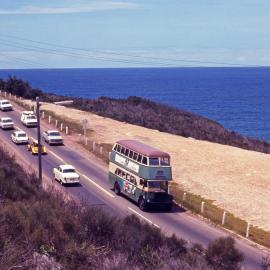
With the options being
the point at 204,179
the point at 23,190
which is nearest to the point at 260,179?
the point at 204,179

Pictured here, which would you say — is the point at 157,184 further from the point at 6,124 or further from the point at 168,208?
the point at 6,124

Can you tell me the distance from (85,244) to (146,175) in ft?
62.7

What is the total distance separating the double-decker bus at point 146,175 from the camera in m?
38.4

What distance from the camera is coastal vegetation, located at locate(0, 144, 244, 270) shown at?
16719mm

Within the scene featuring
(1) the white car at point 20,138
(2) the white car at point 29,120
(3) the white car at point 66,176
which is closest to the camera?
(3) the white car at point 66,176

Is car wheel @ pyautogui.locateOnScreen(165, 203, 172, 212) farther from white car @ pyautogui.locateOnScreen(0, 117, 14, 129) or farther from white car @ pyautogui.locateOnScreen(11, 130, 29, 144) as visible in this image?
white car @ pyautogui.locateOnScreen(0, 117, 14, 129)

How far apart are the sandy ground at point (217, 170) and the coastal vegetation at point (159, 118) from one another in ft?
40.6

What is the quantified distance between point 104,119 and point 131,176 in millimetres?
42348

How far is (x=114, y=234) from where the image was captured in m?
22.7

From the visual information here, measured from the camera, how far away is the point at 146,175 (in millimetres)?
38250

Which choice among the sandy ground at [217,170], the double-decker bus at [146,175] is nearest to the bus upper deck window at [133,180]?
the double-decker bus at [146,175]

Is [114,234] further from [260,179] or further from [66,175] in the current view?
[260,179]

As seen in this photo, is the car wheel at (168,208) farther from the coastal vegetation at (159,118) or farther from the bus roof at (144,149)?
the coastal vegetation at (159,118)

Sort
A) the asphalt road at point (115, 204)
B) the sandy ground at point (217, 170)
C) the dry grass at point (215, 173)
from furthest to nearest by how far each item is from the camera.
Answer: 1. the sandy ground at point (217, 170)
2. the dry grass at point (215, 173)
3. the asphalt road at point (115, 204)
